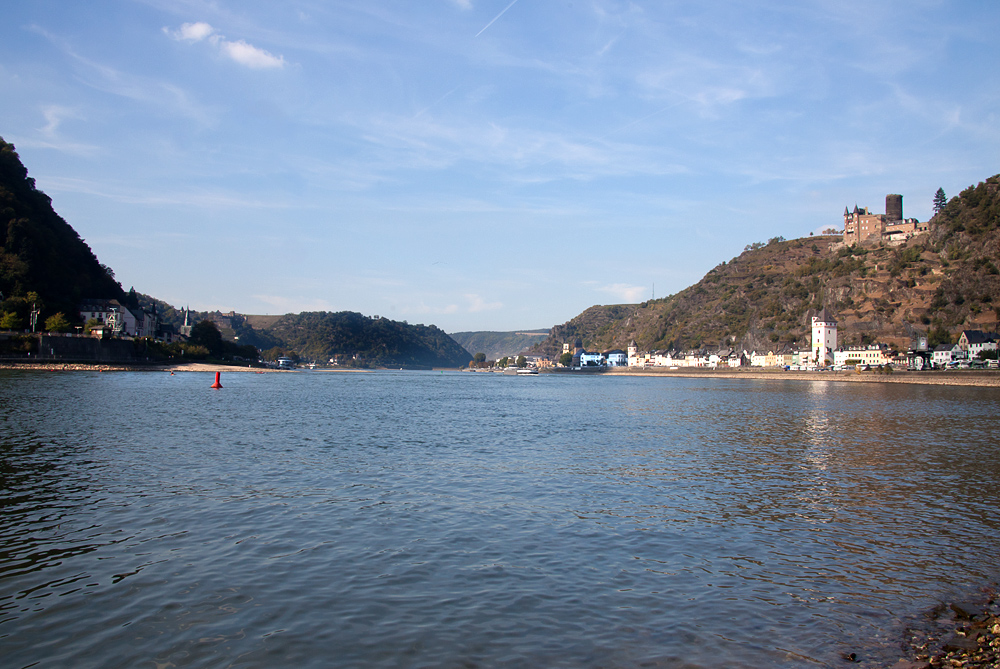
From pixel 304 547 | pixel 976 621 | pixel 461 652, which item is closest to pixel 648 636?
pixel 461 652

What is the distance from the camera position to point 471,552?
35.4 ft

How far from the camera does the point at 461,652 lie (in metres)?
6.97

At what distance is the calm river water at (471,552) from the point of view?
7258mm

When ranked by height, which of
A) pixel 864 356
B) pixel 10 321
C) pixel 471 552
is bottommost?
pixel 471 552

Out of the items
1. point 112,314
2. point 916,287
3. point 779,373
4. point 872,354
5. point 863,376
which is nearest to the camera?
point 863,376

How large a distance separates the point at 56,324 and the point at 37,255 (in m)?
17.5

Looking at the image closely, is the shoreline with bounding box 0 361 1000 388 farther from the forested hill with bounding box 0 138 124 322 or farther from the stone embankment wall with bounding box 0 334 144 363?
the forested hill with bounding box 0 138 124 322

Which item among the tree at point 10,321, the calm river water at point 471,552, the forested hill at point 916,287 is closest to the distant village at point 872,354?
the forested hill at point 916,287

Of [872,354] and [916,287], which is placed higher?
[916,287]

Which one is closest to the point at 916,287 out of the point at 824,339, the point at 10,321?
the point at 824,339

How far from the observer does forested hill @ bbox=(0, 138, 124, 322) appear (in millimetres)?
99812

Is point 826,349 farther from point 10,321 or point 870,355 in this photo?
point 10,321

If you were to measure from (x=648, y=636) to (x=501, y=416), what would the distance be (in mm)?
34332

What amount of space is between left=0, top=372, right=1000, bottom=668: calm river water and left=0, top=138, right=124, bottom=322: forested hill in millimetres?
98428
